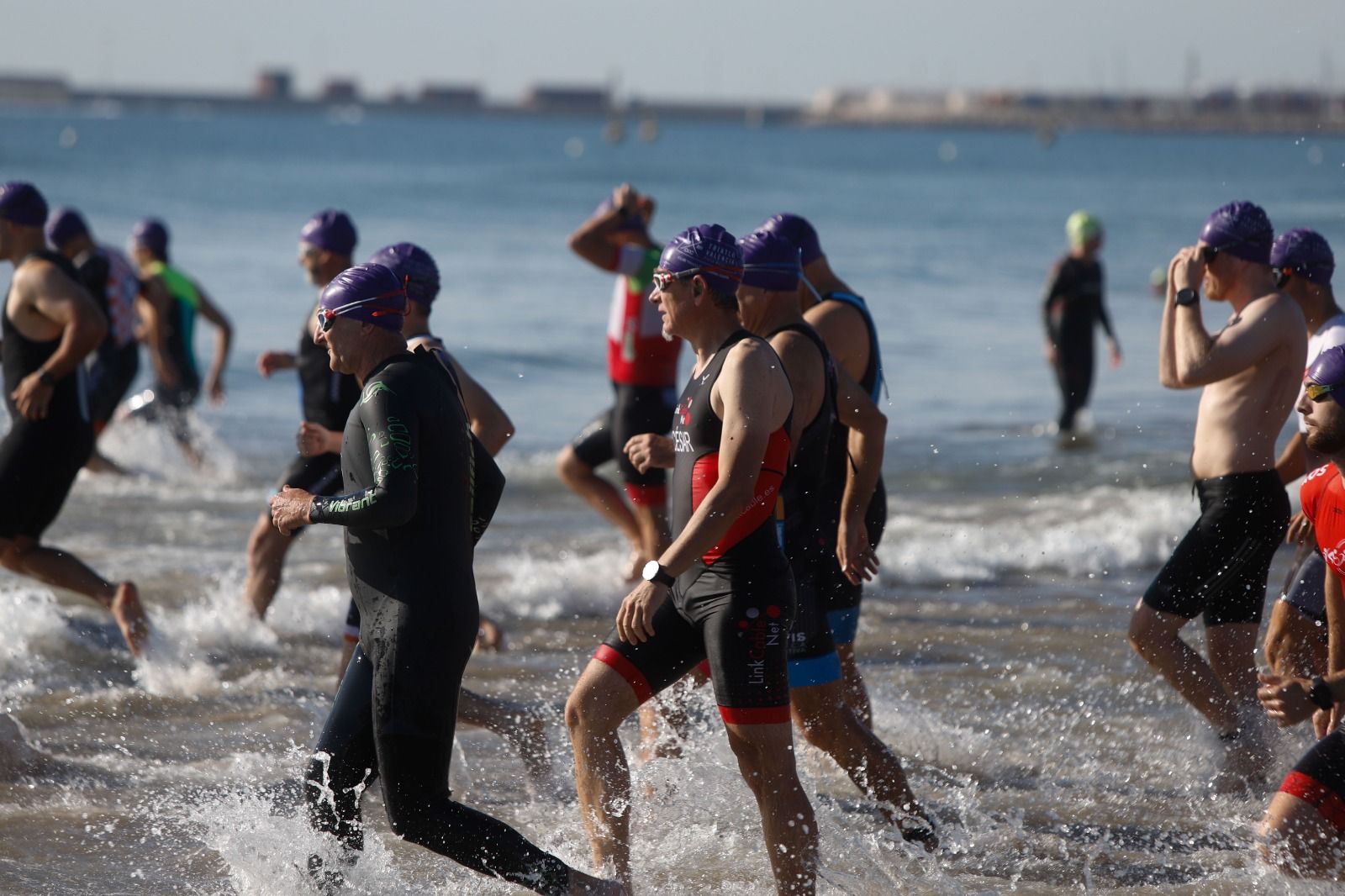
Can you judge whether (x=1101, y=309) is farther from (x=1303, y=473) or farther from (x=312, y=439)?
(x=312, y=439)

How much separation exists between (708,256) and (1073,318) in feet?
33.5

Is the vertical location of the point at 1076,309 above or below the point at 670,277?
below

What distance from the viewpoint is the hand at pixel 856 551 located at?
5.10 meters

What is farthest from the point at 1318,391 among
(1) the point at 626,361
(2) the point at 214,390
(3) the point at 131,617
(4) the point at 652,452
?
(2) the point at 214,390

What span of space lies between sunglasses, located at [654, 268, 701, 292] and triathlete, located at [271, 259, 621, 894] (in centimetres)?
64

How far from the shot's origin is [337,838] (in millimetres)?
4148

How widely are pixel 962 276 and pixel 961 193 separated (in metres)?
31.9

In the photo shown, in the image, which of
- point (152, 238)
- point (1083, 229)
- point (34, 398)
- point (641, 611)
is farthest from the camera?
point (1083, 229)

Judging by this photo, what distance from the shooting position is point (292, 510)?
3963 millimetres

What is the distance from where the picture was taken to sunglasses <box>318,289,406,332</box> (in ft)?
13.2

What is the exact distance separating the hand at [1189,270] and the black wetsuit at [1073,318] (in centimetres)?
829

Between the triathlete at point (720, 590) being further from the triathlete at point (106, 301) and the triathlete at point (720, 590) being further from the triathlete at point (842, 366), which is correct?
the triathlete at point (106, 301)

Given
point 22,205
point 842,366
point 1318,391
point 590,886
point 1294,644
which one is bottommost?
point 590,886

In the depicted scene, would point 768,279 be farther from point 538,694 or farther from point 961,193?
point 961,193
